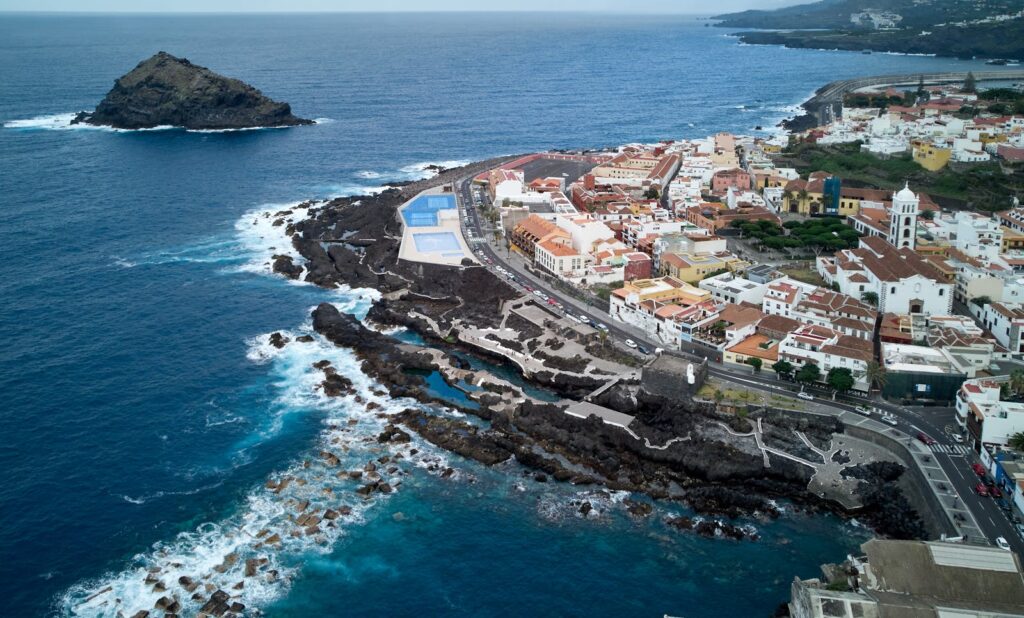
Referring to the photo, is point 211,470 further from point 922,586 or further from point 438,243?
point 438,243

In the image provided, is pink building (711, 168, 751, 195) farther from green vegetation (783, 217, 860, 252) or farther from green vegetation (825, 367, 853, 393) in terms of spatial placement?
green vegetation (825, 367, 853, 393)

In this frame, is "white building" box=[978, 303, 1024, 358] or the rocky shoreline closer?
the rocky shoreline

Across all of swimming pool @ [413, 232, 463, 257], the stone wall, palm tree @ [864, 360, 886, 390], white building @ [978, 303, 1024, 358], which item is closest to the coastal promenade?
swimming pool @ [413, 232, 463, 257]

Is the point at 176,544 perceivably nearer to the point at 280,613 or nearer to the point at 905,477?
the point at 280,613

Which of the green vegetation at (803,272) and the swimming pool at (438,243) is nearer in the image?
the green vegetation at (803,272)

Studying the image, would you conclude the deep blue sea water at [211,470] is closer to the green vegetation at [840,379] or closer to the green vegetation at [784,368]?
the green vegetation at [840,379]

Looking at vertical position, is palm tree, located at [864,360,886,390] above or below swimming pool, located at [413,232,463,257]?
below

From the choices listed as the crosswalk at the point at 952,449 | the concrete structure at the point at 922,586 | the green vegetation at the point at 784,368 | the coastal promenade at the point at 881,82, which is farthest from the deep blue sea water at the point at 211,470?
the coastal promenade at the point at 881,82
